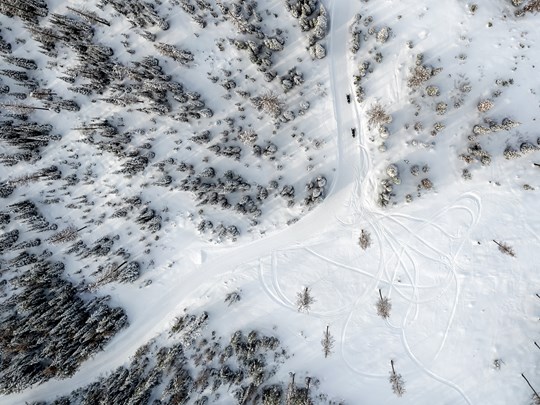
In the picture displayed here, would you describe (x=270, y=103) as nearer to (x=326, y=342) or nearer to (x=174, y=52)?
(x=174, y=52)

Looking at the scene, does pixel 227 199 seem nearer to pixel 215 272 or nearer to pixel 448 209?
pixel 215 272

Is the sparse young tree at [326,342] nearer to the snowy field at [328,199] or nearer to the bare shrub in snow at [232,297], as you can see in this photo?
the snowy field at [328,199]

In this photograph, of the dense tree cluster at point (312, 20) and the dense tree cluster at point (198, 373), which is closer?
the dense tree cluster at point (312, 20)

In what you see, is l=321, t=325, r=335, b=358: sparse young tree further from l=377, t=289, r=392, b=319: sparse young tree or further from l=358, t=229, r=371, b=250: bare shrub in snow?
l=358, t=229, r=371, b=250: bare shrub in snow

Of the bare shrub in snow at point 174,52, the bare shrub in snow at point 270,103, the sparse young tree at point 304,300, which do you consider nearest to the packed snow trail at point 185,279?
the sparse young tree at point 304,300

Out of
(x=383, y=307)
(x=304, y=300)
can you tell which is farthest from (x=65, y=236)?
(x=383, y=307)
